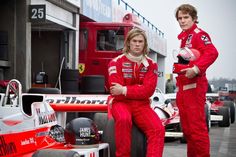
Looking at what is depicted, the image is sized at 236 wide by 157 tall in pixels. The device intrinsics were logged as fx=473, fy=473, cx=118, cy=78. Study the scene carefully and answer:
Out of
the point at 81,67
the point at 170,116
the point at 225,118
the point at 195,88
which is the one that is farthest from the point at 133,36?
the point at 225,118

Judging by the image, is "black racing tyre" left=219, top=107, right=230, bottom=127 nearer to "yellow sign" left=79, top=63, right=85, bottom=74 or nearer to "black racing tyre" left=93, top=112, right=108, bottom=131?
"yellow sign" left=79, top=63, right=85, bottom=74

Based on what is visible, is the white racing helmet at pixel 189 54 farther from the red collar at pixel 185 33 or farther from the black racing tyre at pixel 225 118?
the black racing tyre at pixel 225 118

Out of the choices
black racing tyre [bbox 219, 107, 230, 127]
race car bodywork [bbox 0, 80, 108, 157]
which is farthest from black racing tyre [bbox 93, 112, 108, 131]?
black racing tyre [bbox 219, 107, 230, 127]

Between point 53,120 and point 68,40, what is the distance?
7.82 m

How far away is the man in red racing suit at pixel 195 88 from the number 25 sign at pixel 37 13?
5.91 metres

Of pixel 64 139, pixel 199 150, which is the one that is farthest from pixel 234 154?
pixel 64 139

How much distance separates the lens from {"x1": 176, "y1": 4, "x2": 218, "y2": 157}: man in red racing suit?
400cm

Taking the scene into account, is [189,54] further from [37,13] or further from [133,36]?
[37,13]

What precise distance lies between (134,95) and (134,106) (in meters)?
0.14

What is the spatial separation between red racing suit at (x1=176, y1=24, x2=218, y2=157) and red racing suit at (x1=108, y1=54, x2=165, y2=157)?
245 millimetres

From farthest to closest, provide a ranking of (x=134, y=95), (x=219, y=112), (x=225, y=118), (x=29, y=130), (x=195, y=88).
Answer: (x=219, y=112), (x=225, y=118), (x=195, y=88), (x=134, y=95), (x=29, y=130)

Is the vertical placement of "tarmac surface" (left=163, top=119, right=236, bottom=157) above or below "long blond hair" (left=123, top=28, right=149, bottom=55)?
below

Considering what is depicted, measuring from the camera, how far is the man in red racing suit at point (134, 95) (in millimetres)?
3887

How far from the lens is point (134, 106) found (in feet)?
13.3
